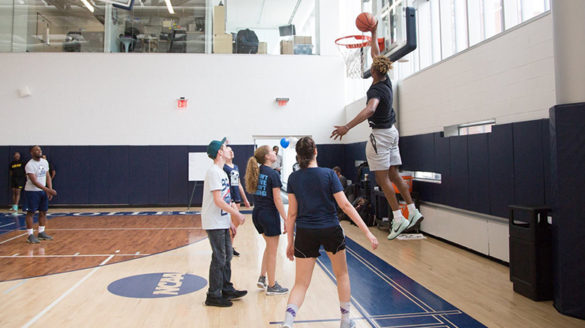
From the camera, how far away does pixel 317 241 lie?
3.30m

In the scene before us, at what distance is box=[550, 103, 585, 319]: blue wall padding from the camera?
398 cm

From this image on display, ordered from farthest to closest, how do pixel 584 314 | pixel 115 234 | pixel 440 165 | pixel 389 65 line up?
pixel 115 234 → pixel 440 165 → pixel 389 65 → pixel 584 314

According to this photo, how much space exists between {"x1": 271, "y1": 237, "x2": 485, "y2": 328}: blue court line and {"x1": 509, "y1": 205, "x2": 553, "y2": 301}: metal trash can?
943 mm

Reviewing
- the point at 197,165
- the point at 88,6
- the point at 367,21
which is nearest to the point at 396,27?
the point at 367,21

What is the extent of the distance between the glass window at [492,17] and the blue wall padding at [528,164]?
171 cm

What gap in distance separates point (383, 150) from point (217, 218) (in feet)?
6.22

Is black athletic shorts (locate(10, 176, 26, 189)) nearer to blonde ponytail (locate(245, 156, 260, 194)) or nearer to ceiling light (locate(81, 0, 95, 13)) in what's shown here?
ceiling light (locate(81, 0, 95, 13))

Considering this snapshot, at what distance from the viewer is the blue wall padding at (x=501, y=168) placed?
19.3 ft

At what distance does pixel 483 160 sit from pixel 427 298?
288 centimetres

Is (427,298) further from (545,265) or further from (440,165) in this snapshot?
(440,165)

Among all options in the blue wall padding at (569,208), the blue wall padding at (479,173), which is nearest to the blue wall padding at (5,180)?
the blue wall padding at (479,173)

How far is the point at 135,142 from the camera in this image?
13602 millimetres

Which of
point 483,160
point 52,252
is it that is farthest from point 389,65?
point 52,252

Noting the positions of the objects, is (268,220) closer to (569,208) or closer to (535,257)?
(535,257)
